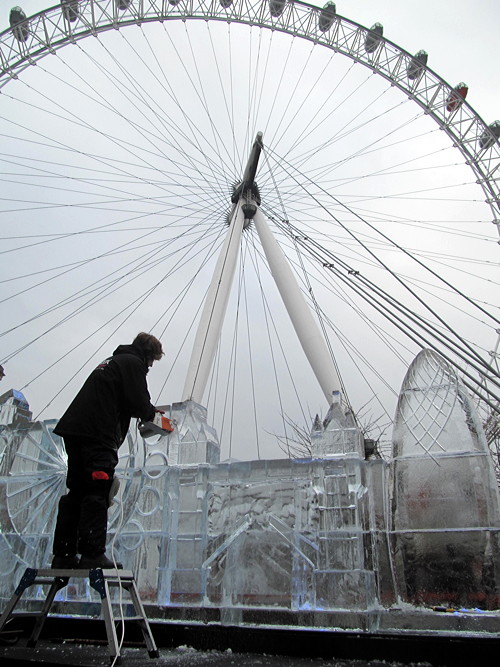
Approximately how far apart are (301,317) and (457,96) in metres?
9.26

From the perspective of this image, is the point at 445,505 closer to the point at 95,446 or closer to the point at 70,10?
the point at 95,446

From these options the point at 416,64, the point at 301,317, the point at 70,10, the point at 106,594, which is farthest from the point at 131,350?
the point at 416,64

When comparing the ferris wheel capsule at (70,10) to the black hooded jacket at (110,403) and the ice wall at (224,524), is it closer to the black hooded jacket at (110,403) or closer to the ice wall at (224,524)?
the ice wall at (224,524)

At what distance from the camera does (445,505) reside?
4.12 meters

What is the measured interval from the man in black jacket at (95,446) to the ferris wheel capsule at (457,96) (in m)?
16.4

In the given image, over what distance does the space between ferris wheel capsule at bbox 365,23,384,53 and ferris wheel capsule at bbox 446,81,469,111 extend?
287cm

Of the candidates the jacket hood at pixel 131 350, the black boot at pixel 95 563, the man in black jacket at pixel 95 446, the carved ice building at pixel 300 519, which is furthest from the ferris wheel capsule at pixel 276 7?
the black boot at pixel 95 563

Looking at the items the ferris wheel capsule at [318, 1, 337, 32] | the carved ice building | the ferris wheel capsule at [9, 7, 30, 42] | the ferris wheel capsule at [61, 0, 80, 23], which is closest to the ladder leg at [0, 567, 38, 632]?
the carved ice building

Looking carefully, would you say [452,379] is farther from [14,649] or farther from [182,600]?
[14,649]

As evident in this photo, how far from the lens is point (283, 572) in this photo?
3.82 m

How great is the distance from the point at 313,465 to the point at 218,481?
0.77 meters

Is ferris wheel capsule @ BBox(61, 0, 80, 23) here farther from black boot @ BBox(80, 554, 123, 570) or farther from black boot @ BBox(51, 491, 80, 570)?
black boot @ BBox(80, 554, 123, 570)

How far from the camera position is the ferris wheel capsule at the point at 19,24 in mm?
14930

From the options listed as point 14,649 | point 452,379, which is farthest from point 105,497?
point 452,379
